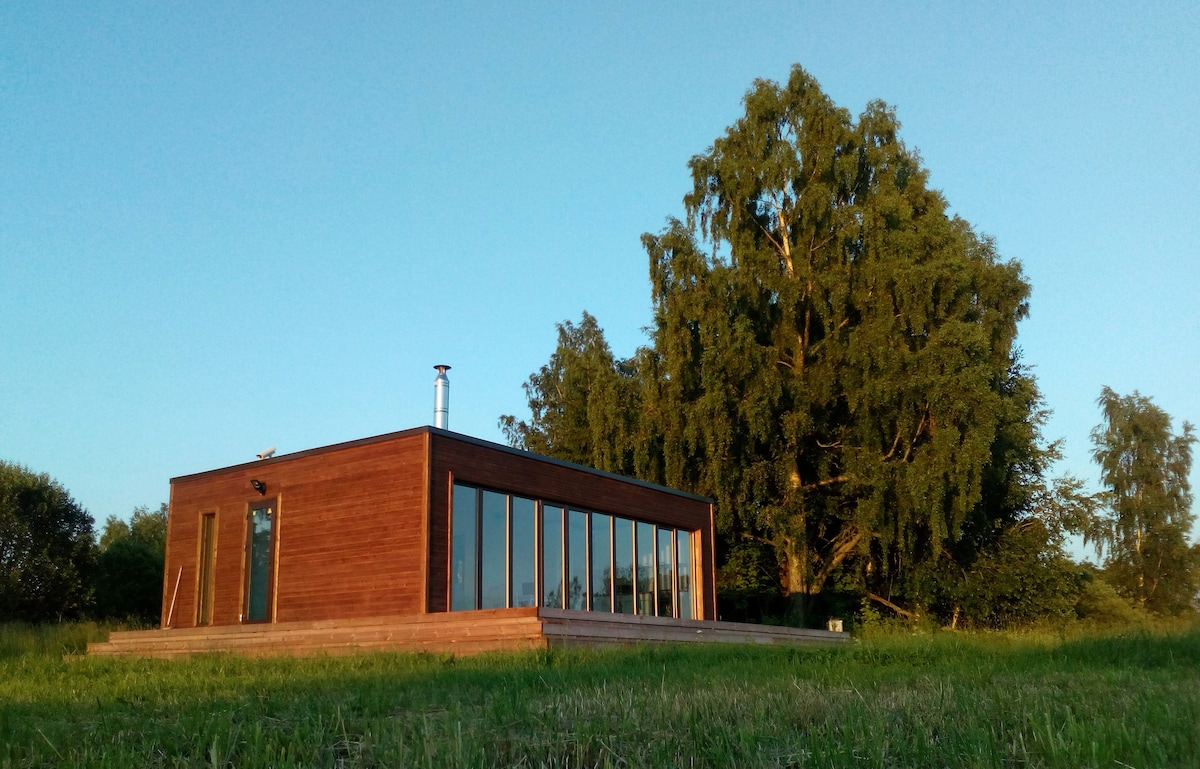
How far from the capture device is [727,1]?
18.9 m

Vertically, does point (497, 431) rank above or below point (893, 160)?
below

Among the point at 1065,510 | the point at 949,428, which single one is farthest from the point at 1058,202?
the point at 1065,510

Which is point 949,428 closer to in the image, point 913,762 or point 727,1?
point 727,1

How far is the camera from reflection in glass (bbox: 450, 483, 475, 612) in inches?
525

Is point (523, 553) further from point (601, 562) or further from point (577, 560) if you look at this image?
point (601, 562)

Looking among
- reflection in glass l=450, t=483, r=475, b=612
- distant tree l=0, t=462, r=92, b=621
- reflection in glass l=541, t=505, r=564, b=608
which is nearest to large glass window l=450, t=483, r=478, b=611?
reflection in glass l=450, t=483, r=475, b=612

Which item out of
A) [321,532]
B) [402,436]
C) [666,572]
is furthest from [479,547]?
[666,572]

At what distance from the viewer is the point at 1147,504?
39.9 m

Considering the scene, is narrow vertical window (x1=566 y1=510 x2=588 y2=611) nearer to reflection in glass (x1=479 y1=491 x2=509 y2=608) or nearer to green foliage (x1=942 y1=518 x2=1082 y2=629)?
reflection in glass (x1=479 y1=491 x2=509 y2=608)

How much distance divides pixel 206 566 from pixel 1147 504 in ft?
120

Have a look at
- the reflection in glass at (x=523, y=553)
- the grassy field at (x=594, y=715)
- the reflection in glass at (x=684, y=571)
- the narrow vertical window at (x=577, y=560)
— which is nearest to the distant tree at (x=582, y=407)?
the reflection in glass at (x=684, y=571)

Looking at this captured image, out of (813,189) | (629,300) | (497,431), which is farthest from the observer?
(497,431)

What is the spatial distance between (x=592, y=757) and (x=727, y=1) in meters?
17.5

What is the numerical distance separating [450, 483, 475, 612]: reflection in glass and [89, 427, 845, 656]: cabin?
22 millimetres
